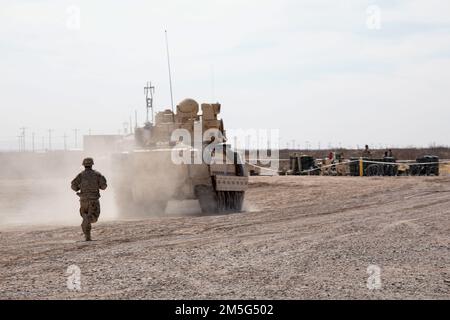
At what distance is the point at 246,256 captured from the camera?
36.6 ft

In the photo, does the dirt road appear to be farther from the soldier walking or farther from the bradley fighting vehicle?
the bradley fighting vehicle

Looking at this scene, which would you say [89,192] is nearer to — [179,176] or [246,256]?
[246,256]

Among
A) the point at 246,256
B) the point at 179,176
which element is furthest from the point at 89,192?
the point at 179,176

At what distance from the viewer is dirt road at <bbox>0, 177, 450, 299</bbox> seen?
28.0 ft

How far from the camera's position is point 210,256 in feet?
36.9

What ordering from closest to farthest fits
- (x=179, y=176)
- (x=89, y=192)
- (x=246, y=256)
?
(x=246, y=256)
(x=89, y=192)
(x=179, y=176)

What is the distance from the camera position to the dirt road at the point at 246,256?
852 centimetres

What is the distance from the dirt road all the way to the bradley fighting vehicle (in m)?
2.02

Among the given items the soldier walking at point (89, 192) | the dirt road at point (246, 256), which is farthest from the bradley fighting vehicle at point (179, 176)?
the soldier walking at point (89, 192)

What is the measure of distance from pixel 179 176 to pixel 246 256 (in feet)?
30.0

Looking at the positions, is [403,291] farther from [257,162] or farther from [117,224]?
[257,162]

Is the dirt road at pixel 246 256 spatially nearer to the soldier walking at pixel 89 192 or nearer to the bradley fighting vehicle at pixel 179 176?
the soldier walking at pixel 89 192

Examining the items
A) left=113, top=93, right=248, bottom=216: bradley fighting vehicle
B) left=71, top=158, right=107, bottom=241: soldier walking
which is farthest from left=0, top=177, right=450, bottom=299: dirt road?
left=113, top=93, right=248, bottom=216: bradley fighting vehicle
